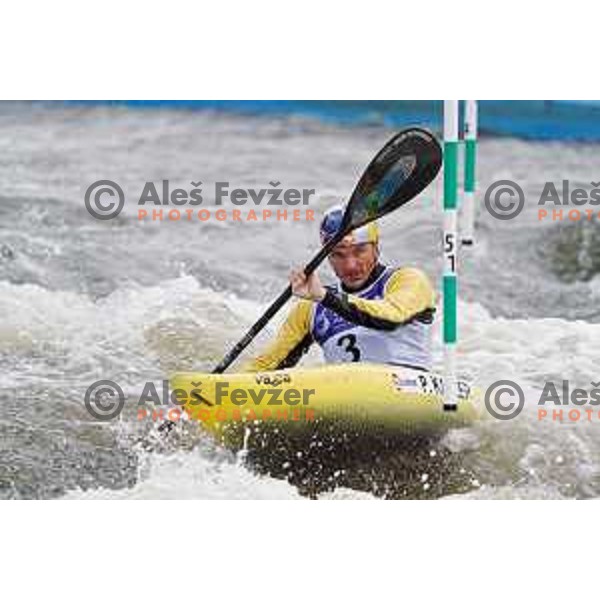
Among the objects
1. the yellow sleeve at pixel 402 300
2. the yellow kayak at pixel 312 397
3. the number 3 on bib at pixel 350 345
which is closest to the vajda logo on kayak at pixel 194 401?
the yellow kayak at pixel 312 397

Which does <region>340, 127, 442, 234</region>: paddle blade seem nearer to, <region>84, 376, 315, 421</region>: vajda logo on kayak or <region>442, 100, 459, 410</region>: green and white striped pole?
<region>442, 100, 459, 410</region>: green and white striped pole

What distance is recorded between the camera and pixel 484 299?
4.55 m

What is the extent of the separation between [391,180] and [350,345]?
416 mm

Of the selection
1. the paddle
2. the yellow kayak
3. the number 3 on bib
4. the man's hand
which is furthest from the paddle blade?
the yellow kayak

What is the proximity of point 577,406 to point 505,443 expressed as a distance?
0.20 m

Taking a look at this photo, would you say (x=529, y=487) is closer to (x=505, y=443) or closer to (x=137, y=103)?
(x=505, y=443)

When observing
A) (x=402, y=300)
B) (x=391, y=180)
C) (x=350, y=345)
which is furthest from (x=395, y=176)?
(x=350, y=345)

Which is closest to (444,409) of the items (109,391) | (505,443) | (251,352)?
(505,443)

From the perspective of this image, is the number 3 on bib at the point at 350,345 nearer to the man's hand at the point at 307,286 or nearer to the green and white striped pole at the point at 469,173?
the man's hand at the point at 307,286

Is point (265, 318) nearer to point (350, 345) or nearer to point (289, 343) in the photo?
point (289, 343)

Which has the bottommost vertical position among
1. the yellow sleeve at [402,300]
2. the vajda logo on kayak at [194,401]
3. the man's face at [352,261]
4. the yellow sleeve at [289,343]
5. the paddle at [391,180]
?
the vajda logo on kayak at [194,401]

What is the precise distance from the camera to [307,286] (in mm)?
4508

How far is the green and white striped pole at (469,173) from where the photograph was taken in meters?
4.44
